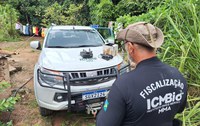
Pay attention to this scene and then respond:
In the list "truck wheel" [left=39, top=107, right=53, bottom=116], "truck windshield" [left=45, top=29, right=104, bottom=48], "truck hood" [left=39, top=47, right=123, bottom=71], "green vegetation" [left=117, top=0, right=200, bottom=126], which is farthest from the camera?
"truck windshield" [left=45, top=29, right=104, bottom=48]

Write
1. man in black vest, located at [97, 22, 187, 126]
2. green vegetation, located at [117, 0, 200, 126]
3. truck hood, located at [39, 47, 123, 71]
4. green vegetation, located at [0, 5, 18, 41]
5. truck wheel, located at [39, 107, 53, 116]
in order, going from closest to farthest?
man in black vest, located at [97, 22, 187, 126]
green vegetation, located at [117, 0, 200, 126]
truck hood, located at [39, 47, 123, 71]
truck wheel, located at [39, 107, 53, 116]
green vegetation, located at [0, 5, 18, 41]

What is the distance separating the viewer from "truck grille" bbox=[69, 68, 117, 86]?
10.3 feet

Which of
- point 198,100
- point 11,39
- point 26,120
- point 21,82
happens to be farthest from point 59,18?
point 198,100

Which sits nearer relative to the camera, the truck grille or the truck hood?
the truck grille

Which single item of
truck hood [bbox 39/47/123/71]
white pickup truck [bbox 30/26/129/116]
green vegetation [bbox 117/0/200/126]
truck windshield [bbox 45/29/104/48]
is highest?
green vegetation [bbox 117/0/200/126]

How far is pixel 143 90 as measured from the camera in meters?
1.25

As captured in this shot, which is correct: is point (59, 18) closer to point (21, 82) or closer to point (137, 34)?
point (21, 82)

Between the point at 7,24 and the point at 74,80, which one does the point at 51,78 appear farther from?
the point at 7,24

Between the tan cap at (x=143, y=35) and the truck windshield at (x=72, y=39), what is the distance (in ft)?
10.1

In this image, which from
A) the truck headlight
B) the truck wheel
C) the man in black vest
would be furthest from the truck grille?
the man in black vest

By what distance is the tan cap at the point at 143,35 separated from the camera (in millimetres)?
1292

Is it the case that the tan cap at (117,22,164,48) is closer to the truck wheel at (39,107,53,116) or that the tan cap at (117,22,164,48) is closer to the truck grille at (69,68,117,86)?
the truck grille at (69,68,117,86)

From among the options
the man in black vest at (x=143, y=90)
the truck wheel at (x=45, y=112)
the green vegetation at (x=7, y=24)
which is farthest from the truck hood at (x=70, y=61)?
the green vegetation at (x=7, y=24)

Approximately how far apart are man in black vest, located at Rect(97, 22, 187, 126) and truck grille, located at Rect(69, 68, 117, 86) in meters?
1.80
